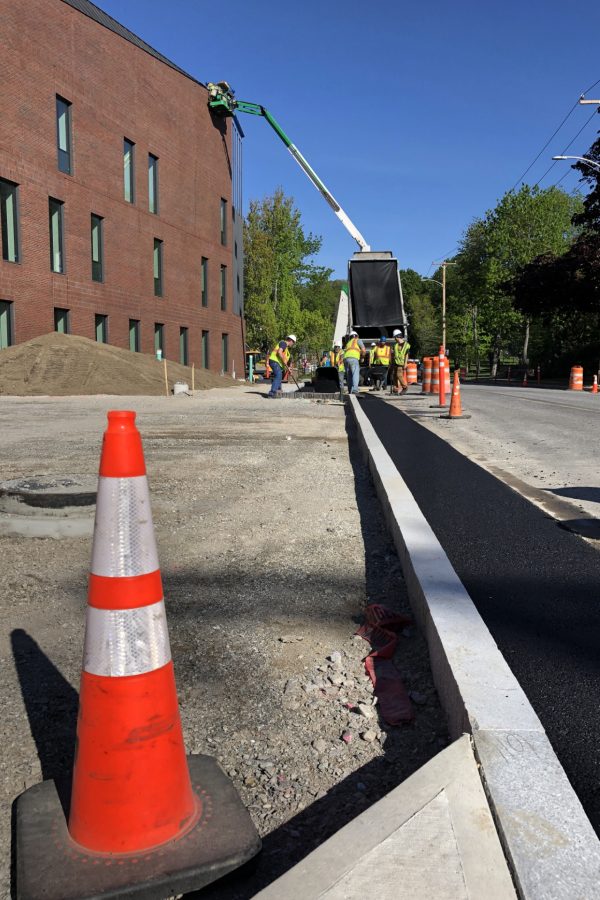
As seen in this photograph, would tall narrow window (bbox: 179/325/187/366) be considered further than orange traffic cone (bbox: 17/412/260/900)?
Yes

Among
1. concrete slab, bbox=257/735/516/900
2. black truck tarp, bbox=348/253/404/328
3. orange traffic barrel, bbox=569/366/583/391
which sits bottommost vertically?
concrete slab, bbox=257/735/516/900

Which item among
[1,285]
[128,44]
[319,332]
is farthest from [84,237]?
[319,332]

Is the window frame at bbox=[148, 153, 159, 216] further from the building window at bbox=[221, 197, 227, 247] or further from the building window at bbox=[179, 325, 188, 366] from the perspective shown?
the building window at bbox=[221, 197, 227, 247]

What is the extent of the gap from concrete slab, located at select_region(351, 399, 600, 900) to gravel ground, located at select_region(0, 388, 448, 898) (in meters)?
0.21

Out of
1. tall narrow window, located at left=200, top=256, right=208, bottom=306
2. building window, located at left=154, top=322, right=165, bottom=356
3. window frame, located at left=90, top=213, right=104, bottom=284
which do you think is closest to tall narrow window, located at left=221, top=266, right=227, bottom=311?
tall narrow window, located at left=200, top=256, right=208, bottom=306

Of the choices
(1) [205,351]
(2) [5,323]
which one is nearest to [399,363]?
(2) [5,323]

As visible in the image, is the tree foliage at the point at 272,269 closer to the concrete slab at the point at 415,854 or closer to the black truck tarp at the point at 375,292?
the black truck tarp at the point at 375,292

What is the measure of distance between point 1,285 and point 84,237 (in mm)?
5259

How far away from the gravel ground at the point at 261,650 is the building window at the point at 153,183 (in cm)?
2782

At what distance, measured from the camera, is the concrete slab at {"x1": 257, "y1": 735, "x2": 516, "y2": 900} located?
1562 mm

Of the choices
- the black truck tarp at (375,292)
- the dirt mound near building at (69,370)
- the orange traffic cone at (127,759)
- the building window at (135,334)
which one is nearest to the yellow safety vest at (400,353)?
the black truck tarp at (375,292)

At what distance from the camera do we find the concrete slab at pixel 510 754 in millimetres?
1599

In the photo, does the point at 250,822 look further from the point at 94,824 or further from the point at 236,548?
the point at 236,548

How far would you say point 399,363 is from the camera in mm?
21484
